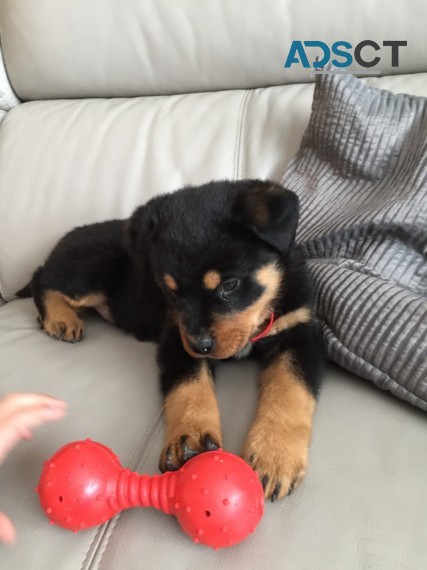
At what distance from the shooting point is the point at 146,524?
2.65ft

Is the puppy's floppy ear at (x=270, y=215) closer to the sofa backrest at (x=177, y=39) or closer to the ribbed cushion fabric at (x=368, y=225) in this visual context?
the ribbed cushion fabric at (x=368, y=225)

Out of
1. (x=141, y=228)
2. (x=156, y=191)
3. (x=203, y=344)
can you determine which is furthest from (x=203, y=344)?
(x=156, y=191)

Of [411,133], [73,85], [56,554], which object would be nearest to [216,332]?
[56,554]

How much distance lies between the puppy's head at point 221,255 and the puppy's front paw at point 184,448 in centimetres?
21

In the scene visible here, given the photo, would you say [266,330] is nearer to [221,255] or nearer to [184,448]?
[221,255]

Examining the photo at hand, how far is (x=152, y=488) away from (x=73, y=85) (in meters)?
1.84

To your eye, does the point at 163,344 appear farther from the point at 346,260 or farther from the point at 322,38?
the point at 322,38

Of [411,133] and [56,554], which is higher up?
[411,133]

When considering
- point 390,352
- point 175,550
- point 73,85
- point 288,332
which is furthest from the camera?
point 73,85

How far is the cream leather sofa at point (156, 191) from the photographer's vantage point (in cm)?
78

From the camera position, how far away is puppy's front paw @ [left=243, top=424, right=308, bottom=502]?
850mm

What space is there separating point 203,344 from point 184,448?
0.81 feet

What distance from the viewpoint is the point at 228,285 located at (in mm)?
1132

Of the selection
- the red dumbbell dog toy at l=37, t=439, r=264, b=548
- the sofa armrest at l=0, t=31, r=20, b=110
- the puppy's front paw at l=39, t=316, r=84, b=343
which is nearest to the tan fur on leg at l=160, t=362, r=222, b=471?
the red dumbbell dog toy at l=37, t=439, r=264, b=548
